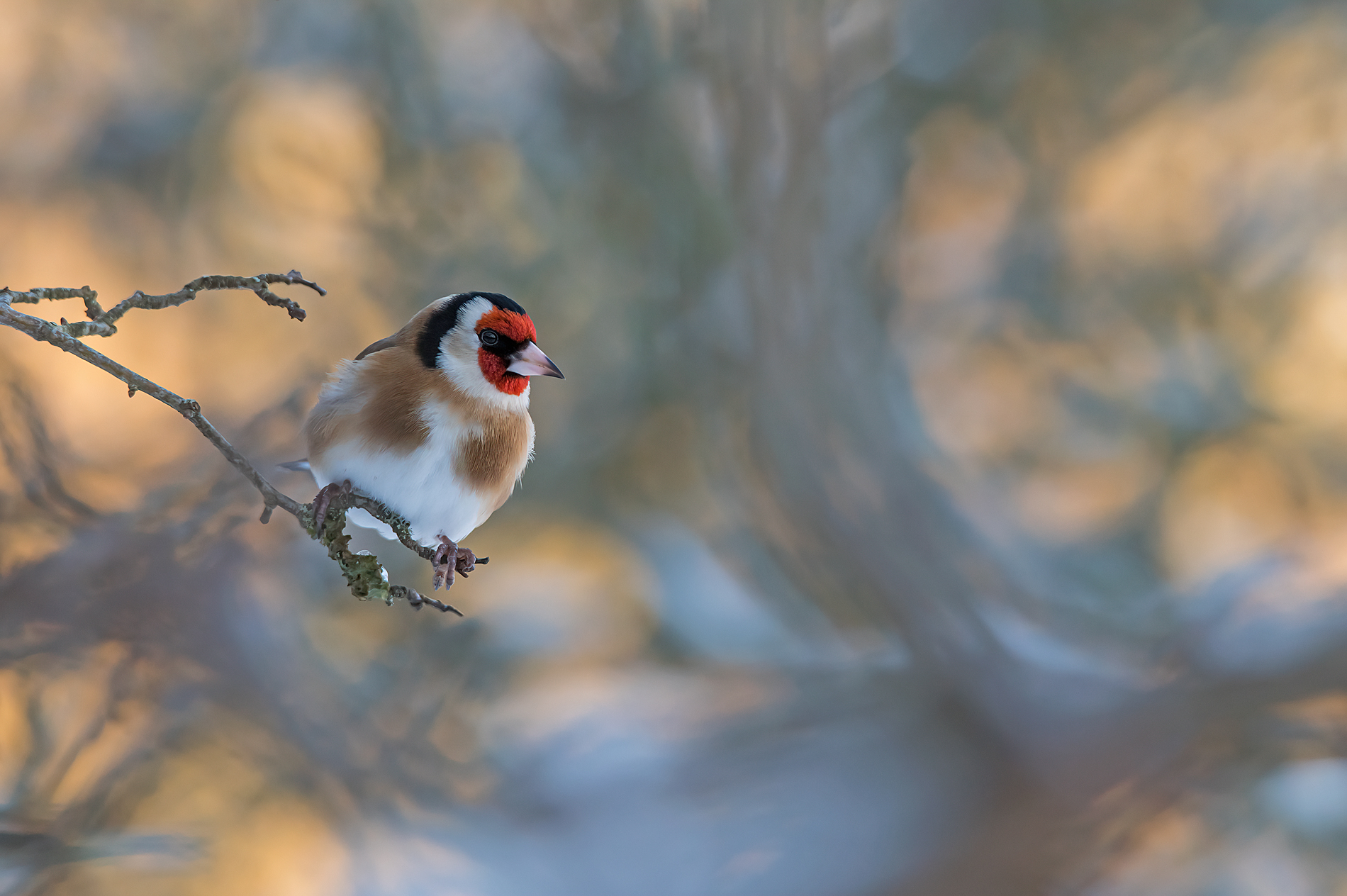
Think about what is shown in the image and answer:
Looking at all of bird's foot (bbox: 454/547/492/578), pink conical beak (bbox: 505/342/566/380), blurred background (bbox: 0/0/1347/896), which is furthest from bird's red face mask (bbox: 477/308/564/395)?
blurred background (bbox: 0/0/1347/896)

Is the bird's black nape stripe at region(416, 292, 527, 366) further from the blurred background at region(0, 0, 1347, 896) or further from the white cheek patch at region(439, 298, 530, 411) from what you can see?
the blurred background at region(0, 0, 1347, 896)

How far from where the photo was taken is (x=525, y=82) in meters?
2.52

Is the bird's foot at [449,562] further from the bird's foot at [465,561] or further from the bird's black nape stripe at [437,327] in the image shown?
the bird's black nape stripe at [437,327]

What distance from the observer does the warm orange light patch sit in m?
0.68

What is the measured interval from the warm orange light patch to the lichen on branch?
7.9 inches

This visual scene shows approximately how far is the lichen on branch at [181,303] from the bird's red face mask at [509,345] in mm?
180

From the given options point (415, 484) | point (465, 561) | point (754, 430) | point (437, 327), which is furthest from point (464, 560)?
point (754, 430)

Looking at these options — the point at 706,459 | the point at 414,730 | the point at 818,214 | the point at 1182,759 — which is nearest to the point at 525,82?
the point at 818,214

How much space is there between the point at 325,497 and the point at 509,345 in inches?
6.7

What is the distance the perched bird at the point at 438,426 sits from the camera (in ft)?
2.35

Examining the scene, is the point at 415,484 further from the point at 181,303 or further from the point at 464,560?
the point at 181,303

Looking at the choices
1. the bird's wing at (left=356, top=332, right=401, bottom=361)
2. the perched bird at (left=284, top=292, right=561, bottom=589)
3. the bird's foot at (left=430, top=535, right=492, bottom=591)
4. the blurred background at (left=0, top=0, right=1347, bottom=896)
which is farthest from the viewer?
the blurred background at (left=0, top=0, right=1347, bottom=896)

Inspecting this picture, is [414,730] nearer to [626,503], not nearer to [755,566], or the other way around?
[626,503]

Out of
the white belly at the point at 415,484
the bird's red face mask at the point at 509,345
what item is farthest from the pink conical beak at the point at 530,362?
the white belly at the point at 415,484
